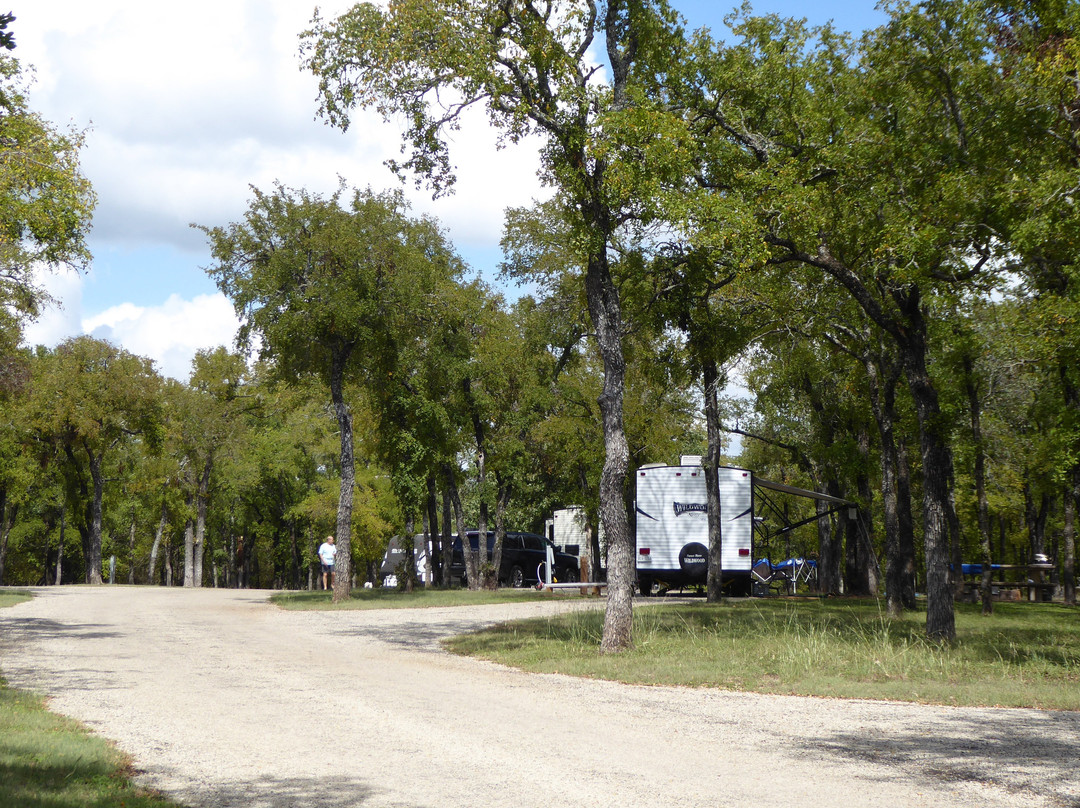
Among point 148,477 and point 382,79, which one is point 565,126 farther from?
point 148,477

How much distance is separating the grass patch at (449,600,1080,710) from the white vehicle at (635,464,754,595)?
24.1ft

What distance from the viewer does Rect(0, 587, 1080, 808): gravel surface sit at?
556cm

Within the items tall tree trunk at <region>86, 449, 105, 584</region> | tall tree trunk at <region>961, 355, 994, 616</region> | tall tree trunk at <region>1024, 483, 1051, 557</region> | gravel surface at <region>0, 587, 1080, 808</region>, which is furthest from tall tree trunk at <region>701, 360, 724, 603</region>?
tall tree trunk at <region>86, 449, 105, 584</region>

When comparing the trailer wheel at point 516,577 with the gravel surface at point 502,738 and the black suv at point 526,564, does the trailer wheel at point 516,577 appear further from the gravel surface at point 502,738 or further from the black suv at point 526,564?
the gravel surface at point 502,738

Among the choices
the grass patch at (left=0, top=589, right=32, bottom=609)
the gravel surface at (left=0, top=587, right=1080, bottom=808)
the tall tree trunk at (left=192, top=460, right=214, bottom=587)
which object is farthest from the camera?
the tall tree trunk at (left=192, top=460, right=214, bottom=587)

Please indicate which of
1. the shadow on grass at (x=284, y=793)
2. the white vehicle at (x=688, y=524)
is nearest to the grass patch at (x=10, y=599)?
the white vehicle at (x=688, y=524)

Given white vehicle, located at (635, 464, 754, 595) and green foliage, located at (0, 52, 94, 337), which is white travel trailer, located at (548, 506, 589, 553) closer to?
white vehicle, located at (635, 464, 754, 595)

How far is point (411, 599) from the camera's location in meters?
24.5

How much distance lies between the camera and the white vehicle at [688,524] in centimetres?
2552

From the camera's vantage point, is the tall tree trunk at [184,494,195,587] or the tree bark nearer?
the tree bark

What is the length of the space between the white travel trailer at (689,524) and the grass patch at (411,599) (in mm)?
3185

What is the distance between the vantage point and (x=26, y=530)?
5875cm

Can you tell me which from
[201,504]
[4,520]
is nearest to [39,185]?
[201,504]

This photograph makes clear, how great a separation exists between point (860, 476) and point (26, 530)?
50809 millimetres
